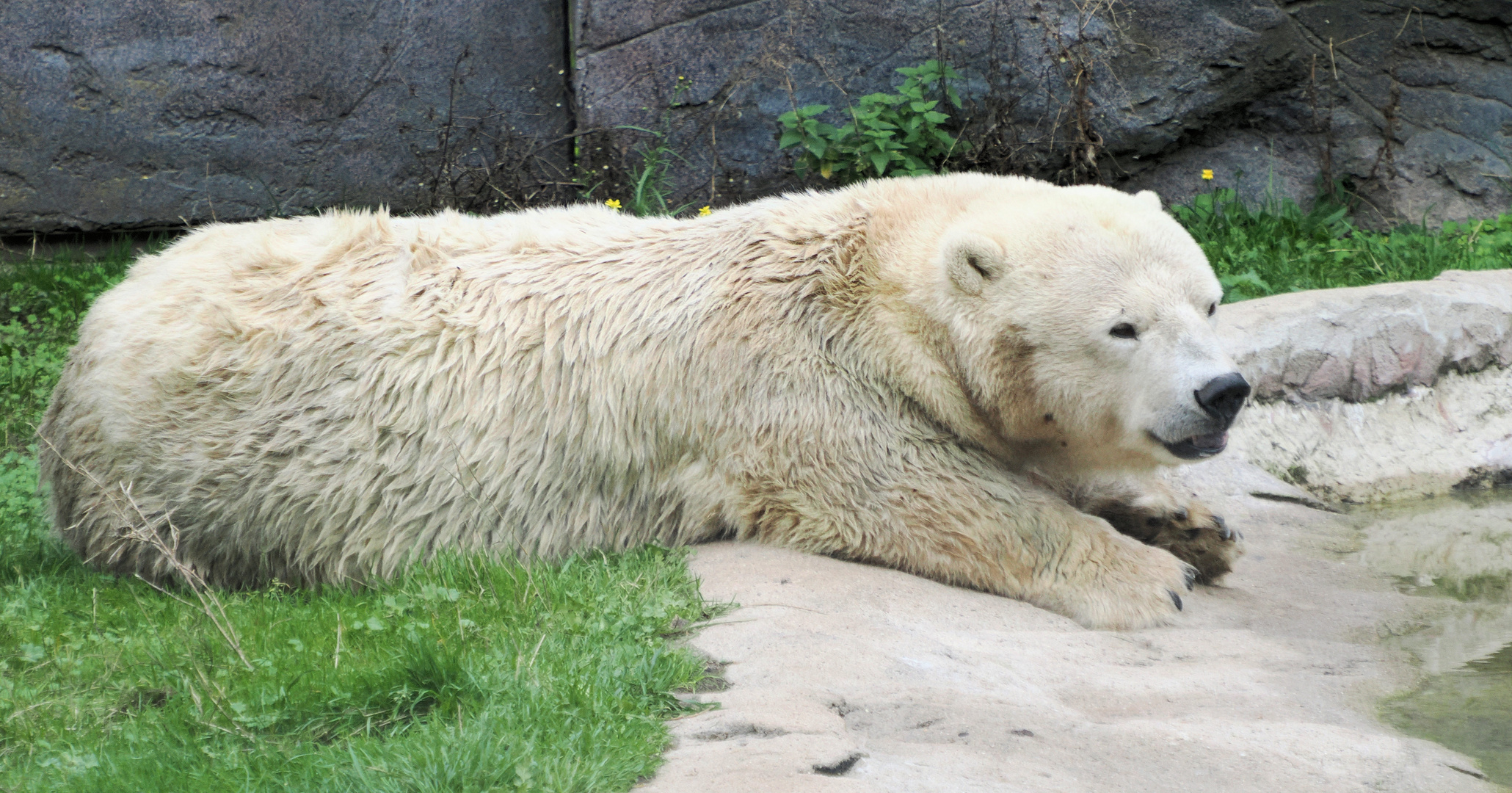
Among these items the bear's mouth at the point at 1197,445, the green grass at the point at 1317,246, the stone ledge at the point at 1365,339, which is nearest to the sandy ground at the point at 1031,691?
the bear's mouth at the point at 1197,445

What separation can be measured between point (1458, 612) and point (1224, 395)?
1.00 meters

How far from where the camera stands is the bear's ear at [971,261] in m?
3.86

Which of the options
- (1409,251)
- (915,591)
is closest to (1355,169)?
(1409,251)

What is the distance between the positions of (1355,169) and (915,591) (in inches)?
229

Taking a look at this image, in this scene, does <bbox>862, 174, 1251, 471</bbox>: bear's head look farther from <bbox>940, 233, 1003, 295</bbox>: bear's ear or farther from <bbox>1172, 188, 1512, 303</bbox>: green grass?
<bbox>1172, 188, 1512, 303</bbox>: green grass

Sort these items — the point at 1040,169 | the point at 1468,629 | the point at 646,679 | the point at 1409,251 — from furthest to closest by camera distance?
the point at 1040,169 < the point at 1409,251 < the point at 1468,629 < the point at 646,679

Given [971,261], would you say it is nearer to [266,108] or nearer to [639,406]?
[639,406]

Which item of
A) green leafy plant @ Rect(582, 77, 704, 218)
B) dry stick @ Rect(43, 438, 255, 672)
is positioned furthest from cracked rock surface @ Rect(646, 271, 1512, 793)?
green leafy plant @ Rect(582, 77, 704, 218)

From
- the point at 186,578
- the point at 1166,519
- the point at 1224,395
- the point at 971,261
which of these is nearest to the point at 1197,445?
the point at 1224,395

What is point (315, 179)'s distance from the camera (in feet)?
25.3

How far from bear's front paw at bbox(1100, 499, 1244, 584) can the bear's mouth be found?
1.61 feet

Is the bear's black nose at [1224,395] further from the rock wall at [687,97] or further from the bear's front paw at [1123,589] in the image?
the rock wall at [687,97]

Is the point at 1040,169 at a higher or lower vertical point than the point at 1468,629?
higher

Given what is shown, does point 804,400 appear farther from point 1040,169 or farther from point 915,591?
point 1040,169
